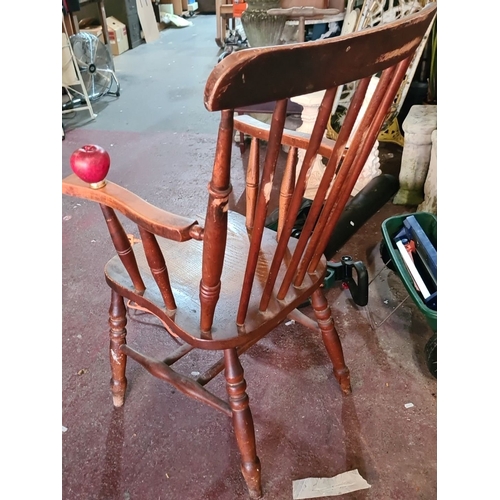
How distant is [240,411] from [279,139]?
63 cm

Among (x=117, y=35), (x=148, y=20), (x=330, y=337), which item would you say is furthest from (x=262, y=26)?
(x=148, y=20)

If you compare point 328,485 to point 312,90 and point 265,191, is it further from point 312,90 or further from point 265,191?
point 312,90

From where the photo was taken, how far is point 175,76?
440cm

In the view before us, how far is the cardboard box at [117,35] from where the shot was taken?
5.00m

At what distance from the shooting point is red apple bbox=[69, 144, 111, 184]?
88 cm

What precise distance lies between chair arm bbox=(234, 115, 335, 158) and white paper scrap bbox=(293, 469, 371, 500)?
0.81m

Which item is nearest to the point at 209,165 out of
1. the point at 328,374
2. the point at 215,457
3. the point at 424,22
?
the point at 328,374

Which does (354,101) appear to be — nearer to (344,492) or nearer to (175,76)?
(344,492)

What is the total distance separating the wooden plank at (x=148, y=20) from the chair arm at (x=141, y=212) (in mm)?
5352

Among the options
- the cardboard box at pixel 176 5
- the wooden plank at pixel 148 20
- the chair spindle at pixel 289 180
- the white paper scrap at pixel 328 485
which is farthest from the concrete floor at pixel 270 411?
the cardboard box at pixel 176 5

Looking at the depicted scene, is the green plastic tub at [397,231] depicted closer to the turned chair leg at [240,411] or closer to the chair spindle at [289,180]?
the chair spindle at [289,180]

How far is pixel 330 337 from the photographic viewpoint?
1.31 m
